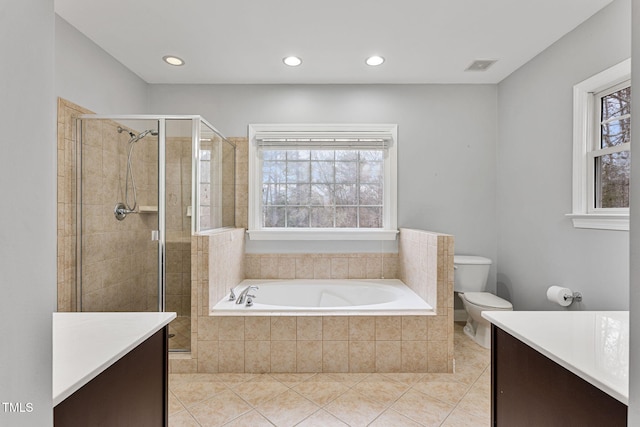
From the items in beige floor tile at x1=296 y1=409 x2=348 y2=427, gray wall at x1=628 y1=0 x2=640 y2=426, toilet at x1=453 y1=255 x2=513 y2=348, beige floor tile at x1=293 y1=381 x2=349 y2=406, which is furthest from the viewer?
toilet at x1=453 y1=255 x2=513 y2=348

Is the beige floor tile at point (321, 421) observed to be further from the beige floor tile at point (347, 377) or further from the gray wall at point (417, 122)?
the gray wall at point (417, 122)

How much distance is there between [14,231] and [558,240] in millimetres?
2945

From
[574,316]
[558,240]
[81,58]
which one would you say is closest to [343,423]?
[574,316]

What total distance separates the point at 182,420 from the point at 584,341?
188 cm

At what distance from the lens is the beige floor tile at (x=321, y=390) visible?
1927mm

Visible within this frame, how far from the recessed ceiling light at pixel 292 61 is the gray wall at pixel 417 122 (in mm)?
419

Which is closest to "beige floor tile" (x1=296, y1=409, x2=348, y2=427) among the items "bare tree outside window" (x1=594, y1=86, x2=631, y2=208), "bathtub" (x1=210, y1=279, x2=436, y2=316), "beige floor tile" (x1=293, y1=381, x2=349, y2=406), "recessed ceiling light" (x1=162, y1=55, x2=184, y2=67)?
"beige floor tile" (x1=293, y1=381, x2=349, y2=406)

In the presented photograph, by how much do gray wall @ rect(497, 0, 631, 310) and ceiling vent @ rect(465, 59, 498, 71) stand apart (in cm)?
30

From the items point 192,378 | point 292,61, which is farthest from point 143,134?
point 192,378

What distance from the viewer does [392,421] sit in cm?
172

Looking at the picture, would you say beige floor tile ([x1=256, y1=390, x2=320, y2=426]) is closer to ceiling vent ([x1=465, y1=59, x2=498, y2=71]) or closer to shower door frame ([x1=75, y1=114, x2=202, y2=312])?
shower door frame ([x1=75, y1=114, x2=202, y2=312])

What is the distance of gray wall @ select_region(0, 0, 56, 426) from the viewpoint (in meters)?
0.41

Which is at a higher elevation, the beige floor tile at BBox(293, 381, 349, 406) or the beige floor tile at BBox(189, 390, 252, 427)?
the beige floor tile at BBox(293, 381, 349, 406)

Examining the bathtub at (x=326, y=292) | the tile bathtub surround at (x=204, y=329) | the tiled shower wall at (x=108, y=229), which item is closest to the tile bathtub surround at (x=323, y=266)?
the bathtub at (x=326, y=292)
